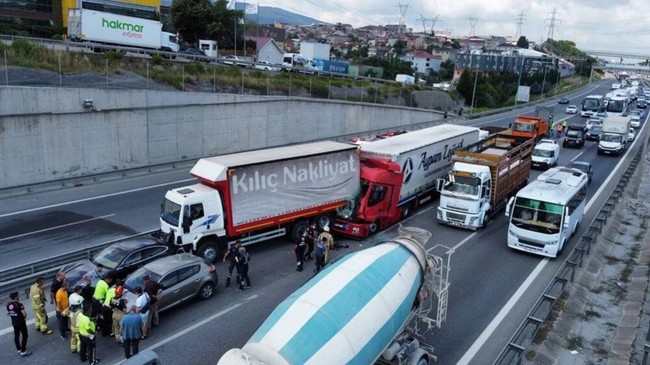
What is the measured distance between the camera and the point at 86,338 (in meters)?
10.3

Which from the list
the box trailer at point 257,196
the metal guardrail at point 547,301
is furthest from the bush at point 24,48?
the metal guardrail at point 547,301

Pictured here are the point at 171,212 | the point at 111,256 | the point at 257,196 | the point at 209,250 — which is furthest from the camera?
the point at 257,196

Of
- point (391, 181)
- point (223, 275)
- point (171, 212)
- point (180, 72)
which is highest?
point (180, 72)

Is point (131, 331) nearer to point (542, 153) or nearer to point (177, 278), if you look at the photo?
point (177, 278)

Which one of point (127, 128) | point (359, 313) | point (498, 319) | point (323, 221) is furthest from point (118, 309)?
point (127, 128)

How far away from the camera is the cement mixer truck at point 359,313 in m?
7.00

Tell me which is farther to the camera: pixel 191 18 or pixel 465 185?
pixel 191 18

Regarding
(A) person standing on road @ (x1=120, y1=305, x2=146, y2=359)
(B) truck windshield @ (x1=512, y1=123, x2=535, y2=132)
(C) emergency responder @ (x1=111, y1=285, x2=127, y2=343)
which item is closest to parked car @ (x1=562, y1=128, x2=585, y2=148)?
(B) truck windshield @ (x1=512, y1=123, x2=535, y2=132)

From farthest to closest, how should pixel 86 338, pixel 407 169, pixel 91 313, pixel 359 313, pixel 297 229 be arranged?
pixel 407 169, pixel 297 229, pixel 91 313, pixel 86 338, pixel 359 313

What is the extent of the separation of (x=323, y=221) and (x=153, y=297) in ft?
26.4

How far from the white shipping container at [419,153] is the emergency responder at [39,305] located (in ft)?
40.2

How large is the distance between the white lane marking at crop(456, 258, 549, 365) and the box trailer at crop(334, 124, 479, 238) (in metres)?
5.72

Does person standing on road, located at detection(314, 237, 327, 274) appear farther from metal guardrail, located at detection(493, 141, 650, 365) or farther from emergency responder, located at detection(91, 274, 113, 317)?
metal guardrail, located at detection(493, 141, 650, 365)

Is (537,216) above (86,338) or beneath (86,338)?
above
